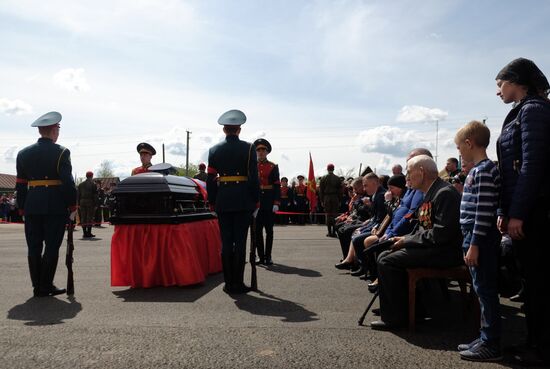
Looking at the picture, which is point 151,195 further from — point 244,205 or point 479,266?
point 479,266

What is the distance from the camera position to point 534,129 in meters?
3.25

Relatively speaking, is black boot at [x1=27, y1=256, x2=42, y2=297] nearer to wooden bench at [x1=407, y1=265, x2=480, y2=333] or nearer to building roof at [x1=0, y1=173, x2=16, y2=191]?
wooden bench at [x1=407, y1=265, x2=480, y2=333]

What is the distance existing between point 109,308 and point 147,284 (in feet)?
3.43

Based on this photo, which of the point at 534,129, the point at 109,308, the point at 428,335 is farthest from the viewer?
the point at 109,308

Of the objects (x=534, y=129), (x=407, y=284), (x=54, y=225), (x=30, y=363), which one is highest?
(x=534, y=129)

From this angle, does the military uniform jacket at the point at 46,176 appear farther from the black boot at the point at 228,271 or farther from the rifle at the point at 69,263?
the black boot at the point at 228,271

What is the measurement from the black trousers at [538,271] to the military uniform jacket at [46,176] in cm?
508

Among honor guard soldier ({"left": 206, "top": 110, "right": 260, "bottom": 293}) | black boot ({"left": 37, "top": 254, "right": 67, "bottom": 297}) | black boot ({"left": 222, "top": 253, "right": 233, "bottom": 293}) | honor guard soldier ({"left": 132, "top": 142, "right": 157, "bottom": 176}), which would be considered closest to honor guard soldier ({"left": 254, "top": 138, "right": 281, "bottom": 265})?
honor guard soldier ({"left": 132, "top": 142, "right": 157, "bottom": 176})

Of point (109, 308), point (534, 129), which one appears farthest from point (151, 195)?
point (534, 129)

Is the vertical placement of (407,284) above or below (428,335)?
above

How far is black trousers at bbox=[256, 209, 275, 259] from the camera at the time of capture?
855 cm

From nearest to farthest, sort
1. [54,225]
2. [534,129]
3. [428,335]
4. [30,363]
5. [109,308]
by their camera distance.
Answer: [534,129]
[30,363]
[428,335]
[109,308]
[54,225]

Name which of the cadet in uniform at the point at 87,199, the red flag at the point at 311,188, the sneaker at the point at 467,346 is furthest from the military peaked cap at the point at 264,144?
the red flag at the point at 311,188

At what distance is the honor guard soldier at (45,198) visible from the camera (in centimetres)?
602
